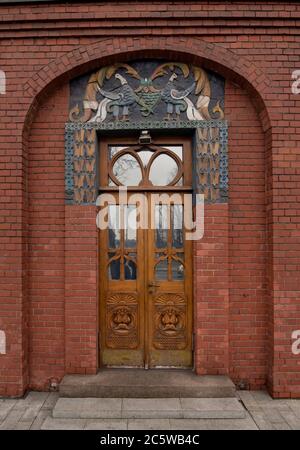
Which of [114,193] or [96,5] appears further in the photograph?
[114,193]

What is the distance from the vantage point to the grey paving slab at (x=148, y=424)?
313cm

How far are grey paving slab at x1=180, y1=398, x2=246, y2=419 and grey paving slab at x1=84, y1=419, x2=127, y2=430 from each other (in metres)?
0.63

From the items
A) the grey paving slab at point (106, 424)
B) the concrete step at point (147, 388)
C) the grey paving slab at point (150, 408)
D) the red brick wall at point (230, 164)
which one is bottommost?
the grey paving slab at point (106, 424)

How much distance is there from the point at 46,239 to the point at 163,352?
1.99 m

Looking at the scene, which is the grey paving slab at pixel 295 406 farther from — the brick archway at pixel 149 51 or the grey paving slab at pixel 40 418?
the brick archway at pixel 149 51

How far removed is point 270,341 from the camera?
3.76 m

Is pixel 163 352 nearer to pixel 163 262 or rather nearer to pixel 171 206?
pixel 163 262

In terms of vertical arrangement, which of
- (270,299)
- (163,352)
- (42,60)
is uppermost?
(42,60)

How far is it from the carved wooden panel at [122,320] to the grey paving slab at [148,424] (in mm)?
915

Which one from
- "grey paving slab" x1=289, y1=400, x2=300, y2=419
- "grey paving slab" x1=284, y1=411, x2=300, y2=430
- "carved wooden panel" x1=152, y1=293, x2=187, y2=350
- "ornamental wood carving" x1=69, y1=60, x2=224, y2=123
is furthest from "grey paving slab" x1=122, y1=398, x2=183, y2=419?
"ornamental wood carving" x1=69, y1=60, x2=224, y2=123

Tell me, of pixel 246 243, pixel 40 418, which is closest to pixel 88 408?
pixel 40 418

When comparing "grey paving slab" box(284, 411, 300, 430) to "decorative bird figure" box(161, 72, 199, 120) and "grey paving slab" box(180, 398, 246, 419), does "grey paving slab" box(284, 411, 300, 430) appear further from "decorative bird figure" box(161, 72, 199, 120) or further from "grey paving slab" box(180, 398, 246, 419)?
"decorative bird figure" box(161, 72, 199, 120)

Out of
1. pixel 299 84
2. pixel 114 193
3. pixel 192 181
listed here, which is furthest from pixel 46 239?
pixel 299 84

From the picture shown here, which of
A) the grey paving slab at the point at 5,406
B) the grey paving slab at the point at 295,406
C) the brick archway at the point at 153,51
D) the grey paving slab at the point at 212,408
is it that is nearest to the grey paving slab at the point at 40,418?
the grey paving slab at the point at 5,406
